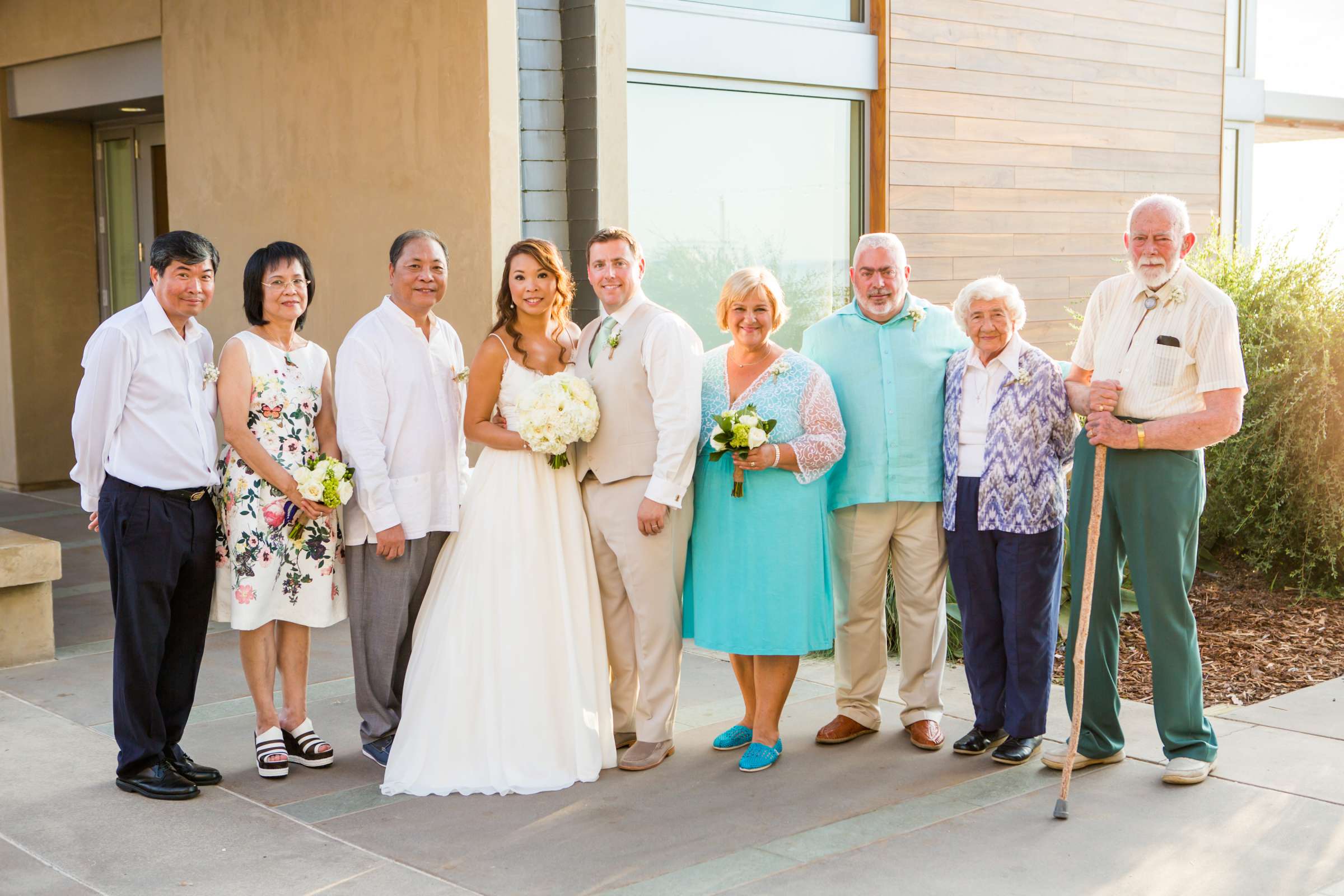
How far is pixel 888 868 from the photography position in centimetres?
399

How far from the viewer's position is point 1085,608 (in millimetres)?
4809

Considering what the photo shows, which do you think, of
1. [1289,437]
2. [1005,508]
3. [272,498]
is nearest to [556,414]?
[272,498]

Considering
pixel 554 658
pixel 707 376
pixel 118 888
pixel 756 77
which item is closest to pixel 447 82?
pixel 756 77

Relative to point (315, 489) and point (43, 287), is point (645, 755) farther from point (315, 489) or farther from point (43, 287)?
point (43, 287)

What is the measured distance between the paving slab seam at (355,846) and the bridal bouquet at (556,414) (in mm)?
1483

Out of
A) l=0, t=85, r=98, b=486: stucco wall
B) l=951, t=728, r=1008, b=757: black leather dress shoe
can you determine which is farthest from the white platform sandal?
l=0, t=85, r=98, b=486: stucco wall

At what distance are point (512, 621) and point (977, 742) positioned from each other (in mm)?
1849

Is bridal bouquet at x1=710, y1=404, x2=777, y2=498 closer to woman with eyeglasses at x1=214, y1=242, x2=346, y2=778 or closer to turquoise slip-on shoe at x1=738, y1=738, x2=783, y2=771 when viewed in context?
turquoise slip-on shoe at x1=738, y1=738, x2=783, y2=771

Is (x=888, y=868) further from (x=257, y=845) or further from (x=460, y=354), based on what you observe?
(x=460, y=354)

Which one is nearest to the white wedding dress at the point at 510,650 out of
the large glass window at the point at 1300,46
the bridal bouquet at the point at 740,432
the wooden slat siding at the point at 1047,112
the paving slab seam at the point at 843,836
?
the bridal bouquet at the point at 740,432

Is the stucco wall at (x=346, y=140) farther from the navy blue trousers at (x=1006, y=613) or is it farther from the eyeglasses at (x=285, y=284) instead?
the navy blue trousers at (x=1006, y=613)

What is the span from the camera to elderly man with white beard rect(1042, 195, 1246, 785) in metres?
4.55

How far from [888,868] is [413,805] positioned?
1670mm

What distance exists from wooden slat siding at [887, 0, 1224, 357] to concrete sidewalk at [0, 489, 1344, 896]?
5.20m
